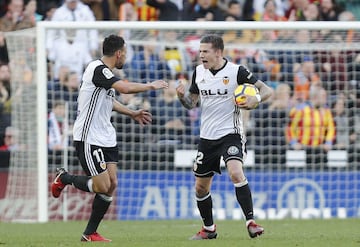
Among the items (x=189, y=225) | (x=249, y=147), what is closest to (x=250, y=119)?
(x=249, y=147)

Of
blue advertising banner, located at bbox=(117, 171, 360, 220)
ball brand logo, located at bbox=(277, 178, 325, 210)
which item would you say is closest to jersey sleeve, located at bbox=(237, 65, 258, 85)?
blue advertising banner, located at bbox=(117, 171, 360, 220)

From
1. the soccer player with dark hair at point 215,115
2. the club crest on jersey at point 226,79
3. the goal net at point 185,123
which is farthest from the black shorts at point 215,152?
the goal net at point 185,123

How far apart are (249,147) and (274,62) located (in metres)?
1.69

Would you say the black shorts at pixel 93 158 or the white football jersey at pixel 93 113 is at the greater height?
the white football jersey at pixel 93 113

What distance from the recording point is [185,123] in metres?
17.2

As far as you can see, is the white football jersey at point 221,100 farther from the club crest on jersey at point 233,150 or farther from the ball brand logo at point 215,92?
the club crest on jersey at point 233,150

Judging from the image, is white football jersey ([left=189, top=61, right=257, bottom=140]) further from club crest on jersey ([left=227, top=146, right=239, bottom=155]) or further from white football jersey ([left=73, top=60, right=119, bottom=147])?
white football jersey ([left=73, top=60, right=119, bottom=147])

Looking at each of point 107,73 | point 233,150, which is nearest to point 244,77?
point 233,150

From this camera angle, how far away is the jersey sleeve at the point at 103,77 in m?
10.1

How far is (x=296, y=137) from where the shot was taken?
17.2 m

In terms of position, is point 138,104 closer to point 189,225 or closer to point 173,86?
point 173,86

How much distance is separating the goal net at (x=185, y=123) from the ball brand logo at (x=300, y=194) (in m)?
Result: 0.02

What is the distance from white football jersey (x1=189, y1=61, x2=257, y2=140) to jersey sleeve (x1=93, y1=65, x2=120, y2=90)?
120cm

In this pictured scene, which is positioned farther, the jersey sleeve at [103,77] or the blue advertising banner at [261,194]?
the blue advertising banner at [261,194]
